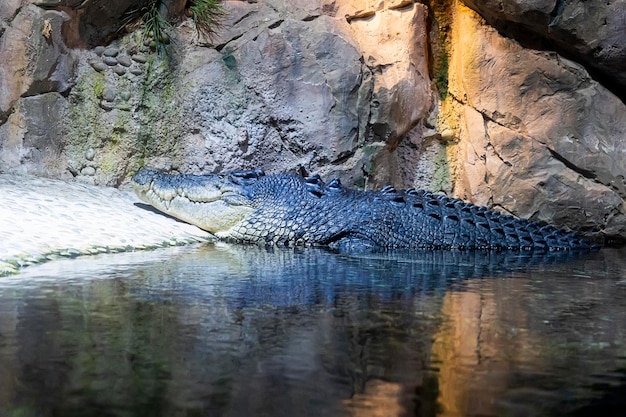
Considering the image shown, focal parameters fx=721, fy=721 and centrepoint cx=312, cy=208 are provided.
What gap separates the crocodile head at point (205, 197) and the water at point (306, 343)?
2.20 meters

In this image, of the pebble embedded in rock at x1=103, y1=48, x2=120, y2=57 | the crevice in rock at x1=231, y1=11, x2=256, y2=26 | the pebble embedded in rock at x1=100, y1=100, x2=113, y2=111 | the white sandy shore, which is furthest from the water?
the crevice in rock at x1=231, y1=11, x2=256, y2=26

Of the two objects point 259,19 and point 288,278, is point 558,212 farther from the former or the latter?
point 288,278

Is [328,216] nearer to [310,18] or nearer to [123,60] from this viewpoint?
[310,18]

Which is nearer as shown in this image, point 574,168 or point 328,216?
point 328,216

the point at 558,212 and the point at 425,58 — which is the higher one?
the point at 425,58

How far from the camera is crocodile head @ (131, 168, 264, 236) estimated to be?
237 inches

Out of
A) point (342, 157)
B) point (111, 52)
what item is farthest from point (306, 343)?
point (111, 52)

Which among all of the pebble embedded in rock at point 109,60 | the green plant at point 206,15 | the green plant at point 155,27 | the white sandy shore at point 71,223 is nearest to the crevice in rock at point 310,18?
the green plant at point 206,15

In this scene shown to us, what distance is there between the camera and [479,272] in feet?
13.3

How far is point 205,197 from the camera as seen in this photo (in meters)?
6.04

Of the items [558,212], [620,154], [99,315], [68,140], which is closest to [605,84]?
[620,154]

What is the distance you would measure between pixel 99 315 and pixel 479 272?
228 cm

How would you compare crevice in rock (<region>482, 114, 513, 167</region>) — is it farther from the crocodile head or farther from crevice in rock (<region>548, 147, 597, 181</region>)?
the crocodile head

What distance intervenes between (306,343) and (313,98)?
15.9 feet
